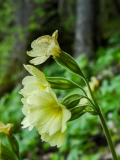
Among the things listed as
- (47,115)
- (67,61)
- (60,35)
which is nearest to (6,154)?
(47,115)

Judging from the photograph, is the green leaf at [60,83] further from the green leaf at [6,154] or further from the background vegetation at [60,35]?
the background vegetation at [60,35]

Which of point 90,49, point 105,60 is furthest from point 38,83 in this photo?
point 90,49

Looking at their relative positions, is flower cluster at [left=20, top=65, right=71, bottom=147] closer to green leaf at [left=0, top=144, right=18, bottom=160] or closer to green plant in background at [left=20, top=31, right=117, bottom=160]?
green plant in background at [left=20, top=31, right=117, bottom=160]

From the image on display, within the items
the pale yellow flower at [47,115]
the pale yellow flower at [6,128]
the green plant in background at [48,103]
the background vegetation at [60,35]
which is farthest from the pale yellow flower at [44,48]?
the background vegetation at [60,35]

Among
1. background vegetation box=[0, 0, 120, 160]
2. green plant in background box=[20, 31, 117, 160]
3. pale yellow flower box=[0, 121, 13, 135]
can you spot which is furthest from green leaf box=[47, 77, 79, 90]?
background vegetation box=[0, 0, 120, 160]

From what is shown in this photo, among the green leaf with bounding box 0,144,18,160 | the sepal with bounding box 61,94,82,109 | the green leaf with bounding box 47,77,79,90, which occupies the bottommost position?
the green leaf with bounding box 0,144,18,160

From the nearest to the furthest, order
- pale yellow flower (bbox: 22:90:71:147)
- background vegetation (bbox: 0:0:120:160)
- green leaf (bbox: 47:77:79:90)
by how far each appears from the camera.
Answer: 1. pale yellow flower (bbox: 22:90:71:147)
2. green leaf (bbox: 47:77:79:90)
3. background vegetation (bbox: 0:0:120:160)

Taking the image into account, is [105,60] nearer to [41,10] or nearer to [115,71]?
[115,71]
